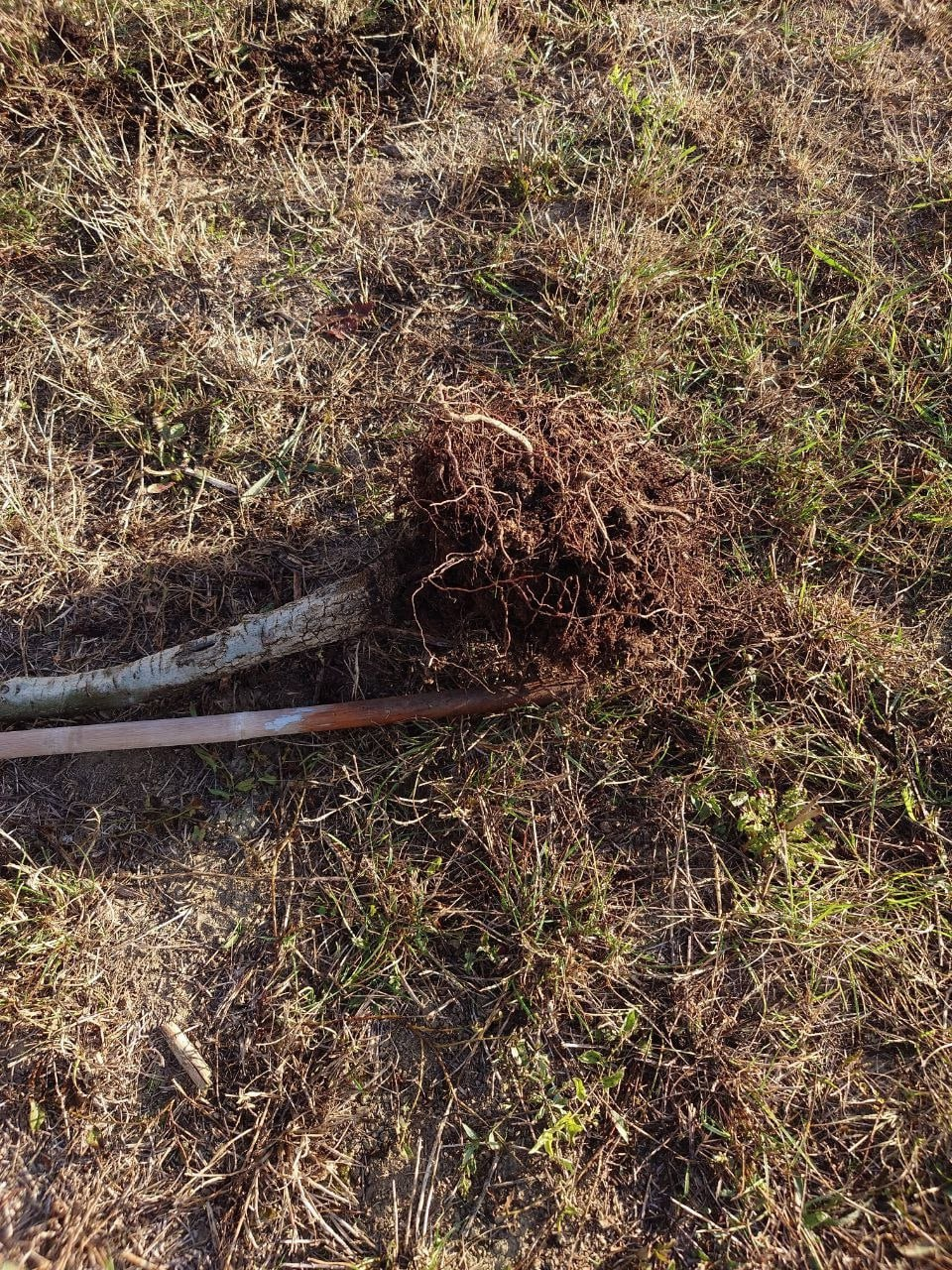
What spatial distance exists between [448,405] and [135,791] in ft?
4.40

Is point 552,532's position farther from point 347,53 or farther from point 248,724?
point 347,53

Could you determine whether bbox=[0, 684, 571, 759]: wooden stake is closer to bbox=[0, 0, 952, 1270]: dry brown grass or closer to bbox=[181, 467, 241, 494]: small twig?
bbox=[0, 0, 952, 1270]: dry brown grass

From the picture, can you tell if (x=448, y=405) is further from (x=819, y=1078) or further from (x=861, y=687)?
(x=819, y=1078)

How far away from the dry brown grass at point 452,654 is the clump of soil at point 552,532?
0.28 metres

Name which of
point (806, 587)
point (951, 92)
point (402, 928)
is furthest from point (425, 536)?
point (951, 92)

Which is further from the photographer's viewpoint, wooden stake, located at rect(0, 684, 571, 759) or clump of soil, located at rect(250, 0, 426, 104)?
clump of soil, located at rect(250, 0, 426, 104)

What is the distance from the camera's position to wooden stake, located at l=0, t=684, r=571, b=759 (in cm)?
215

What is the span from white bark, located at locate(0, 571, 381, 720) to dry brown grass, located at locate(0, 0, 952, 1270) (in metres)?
0.12

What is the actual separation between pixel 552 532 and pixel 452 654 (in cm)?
48

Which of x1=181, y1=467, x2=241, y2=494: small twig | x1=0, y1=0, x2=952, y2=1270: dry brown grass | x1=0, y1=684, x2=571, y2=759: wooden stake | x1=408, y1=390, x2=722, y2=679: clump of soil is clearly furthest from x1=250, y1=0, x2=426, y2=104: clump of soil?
x1=0, y1=684, x2=571, y2=759: wooden stake

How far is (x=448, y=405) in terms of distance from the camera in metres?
1.92

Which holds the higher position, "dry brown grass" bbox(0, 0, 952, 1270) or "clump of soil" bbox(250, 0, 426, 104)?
"clump of soil" bbox(250, 0, 426, 104)

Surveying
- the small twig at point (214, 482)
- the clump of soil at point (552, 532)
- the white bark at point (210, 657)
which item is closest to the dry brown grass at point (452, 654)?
the small twig at point (214, 482)

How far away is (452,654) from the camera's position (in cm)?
211
